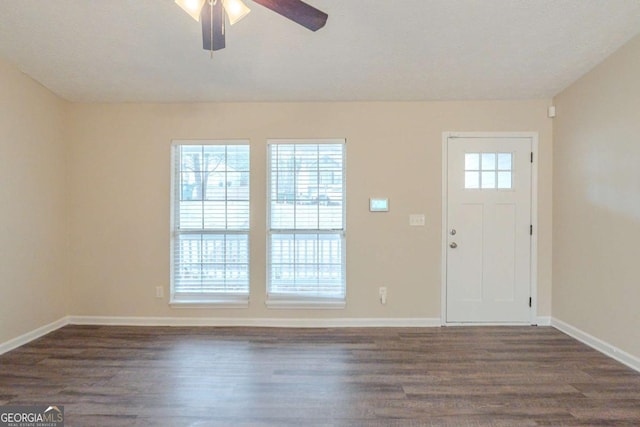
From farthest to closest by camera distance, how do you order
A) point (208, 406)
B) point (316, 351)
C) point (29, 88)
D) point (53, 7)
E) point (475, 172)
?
point (475, 172), point (29, 88), point (316, 351), point (53, 7), point (208, 406)

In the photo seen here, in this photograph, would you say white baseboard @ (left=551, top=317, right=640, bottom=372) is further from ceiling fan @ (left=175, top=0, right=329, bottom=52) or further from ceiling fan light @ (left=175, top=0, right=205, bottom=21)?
ceiling fan light @ (left=175, top=0, right=205, bottom=21)

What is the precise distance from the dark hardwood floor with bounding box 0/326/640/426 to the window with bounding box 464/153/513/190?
1.58 metres

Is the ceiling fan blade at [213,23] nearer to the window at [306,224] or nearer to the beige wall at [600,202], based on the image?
the window at [306,224]

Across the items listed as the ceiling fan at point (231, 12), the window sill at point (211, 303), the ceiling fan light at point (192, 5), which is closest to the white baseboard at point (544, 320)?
the window sill at point (211, 303)

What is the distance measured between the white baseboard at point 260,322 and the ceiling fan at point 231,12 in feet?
9.38

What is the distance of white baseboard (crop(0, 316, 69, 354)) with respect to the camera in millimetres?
3034

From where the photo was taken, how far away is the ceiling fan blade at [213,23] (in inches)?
72.7

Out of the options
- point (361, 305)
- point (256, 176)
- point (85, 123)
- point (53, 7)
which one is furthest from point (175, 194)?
point (361, 305)

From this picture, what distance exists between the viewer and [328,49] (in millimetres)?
2867

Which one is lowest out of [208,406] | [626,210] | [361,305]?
[208,406]

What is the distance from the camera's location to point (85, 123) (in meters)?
3.71

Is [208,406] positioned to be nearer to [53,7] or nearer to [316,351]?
[316,351]

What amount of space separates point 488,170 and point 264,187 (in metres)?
2.49

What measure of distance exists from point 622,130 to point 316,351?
10.8 feet
